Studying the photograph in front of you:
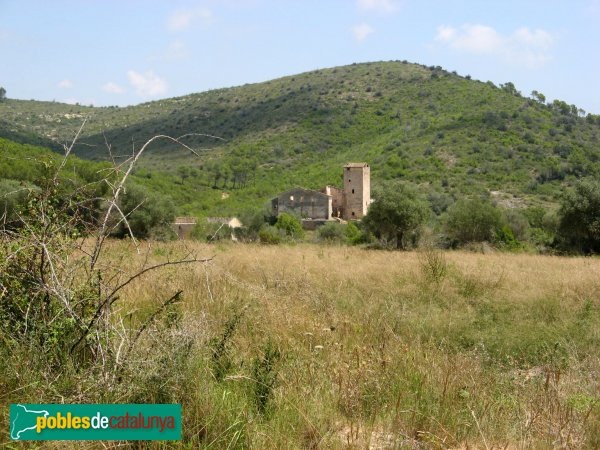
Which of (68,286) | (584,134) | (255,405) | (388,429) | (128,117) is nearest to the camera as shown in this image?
(388,429)

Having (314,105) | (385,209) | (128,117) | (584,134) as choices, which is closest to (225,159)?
(314,105)

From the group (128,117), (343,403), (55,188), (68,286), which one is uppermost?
(128,117)

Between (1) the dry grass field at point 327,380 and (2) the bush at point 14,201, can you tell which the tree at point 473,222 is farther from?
(2) the bush at point 14,201

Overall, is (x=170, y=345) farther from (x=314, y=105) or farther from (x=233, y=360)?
(x=314, y=105)

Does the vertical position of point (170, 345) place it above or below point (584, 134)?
below

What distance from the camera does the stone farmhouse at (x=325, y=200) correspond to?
48.8 meters

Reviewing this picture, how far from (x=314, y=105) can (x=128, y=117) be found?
3052 centimetres

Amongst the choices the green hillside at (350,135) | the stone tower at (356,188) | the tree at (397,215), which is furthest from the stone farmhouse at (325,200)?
the tree at (397,215)

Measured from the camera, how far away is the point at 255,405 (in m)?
2.93

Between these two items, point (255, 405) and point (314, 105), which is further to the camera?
point (314, 105)

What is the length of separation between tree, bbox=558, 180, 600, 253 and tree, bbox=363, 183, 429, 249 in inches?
281

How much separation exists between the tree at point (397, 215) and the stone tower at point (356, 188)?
1861 cm

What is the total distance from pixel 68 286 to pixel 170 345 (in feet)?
3.09

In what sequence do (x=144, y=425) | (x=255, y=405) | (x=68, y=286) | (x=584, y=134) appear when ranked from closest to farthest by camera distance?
(x=144, y=425), (x=255, y=405), (x=68, y=286), (x=584, y=134)
